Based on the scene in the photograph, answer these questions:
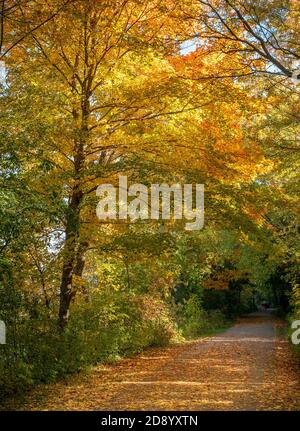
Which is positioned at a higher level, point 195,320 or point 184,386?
point 184,386

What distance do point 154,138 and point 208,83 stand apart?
6.62 feet

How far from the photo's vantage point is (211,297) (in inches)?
1342

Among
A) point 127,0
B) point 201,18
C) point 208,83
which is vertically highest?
point 127,0

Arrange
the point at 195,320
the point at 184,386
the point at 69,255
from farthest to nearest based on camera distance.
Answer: the point at 195,320, the point at 69,255, the point at 184,386

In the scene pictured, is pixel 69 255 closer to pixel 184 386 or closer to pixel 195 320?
pixel 184 386

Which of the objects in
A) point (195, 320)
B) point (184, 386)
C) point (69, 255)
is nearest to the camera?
point (184, 386)

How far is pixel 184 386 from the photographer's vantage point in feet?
31.5

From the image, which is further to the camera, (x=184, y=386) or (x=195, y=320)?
(x=195, y=320)

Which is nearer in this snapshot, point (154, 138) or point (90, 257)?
point (154, 138)

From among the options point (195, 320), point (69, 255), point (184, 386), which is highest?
point (69, 255)

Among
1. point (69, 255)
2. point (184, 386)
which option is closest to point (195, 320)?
point (184, 386)

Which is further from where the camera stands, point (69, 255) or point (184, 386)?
point (69, 255)
